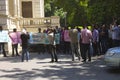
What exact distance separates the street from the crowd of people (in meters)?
0.66

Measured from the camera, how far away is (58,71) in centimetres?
1775

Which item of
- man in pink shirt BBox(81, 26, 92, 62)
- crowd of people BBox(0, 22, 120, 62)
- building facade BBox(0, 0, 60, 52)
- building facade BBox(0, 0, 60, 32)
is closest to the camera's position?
man in pink shirt BBox(81, 26, 92, 62)

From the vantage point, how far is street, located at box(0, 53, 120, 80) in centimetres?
1608

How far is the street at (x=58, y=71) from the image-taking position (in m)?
16.1

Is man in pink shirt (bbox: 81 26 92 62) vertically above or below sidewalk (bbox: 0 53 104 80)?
above

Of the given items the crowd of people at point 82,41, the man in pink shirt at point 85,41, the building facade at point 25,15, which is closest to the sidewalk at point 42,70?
the man in pink shirt at point 85,41

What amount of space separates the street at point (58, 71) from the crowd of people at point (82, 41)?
2.18ft

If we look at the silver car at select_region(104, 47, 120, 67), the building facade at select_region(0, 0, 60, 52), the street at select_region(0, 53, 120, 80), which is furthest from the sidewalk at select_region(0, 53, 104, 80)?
the building facade at select_region(0, 0, 60, 52)

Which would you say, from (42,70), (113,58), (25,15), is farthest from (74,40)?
(25,15)

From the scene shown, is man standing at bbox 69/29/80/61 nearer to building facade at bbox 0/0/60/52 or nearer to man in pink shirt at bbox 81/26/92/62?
man in pink shirt at bbox 81/26/92/62

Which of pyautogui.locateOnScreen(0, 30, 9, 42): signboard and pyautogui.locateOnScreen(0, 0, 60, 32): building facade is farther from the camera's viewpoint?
pyautogui.locateOnScreen(0, 0, 60, 32): building facade

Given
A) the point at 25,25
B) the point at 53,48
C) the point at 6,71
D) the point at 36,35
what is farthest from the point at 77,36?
the point at 25,25

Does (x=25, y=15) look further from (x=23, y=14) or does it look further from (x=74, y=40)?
(x=74, y=40)

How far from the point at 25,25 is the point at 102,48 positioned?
1571cm
